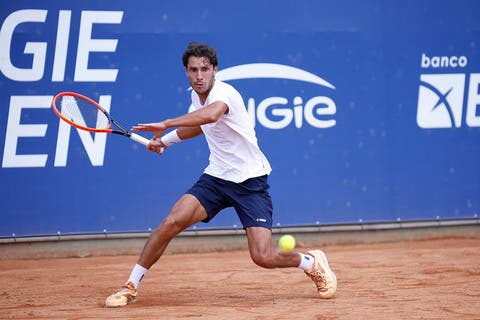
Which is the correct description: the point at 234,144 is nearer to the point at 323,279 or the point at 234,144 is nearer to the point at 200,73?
the point at 200,73

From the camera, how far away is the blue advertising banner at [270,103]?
7969mm

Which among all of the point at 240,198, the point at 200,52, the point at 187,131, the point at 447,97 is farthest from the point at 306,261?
the point at 447,97

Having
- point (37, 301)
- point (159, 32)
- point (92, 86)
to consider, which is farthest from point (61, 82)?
point (37, 301)

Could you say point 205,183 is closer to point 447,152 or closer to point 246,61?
point 246,61

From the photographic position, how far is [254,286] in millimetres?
6734

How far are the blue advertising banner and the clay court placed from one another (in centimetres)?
46

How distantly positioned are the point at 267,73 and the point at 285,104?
35cm

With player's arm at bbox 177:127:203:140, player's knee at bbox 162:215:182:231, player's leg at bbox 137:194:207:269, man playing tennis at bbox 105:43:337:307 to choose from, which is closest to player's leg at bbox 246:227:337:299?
man playing tennis at bbox 105:43:337:307

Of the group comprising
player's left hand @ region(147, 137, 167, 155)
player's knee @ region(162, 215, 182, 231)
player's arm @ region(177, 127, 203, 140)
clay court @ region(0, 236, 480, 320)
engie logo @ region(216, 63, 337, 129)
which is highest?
engie logo @ region(216, 63, 337, 129)

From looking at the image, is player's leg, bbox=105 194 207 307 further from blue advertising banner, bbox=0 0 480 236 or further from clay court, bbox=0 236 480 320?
blue advertising banner, bbox=0 0 480 236

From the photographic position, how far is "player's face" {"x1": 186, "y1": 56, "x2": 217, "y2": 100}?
5.72 meters

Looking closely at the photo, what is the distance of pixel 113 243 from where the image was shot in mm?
8328

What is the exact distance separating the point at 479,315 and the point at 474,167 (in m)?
4.14

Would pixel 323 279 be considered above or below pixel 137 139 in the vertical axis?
below
